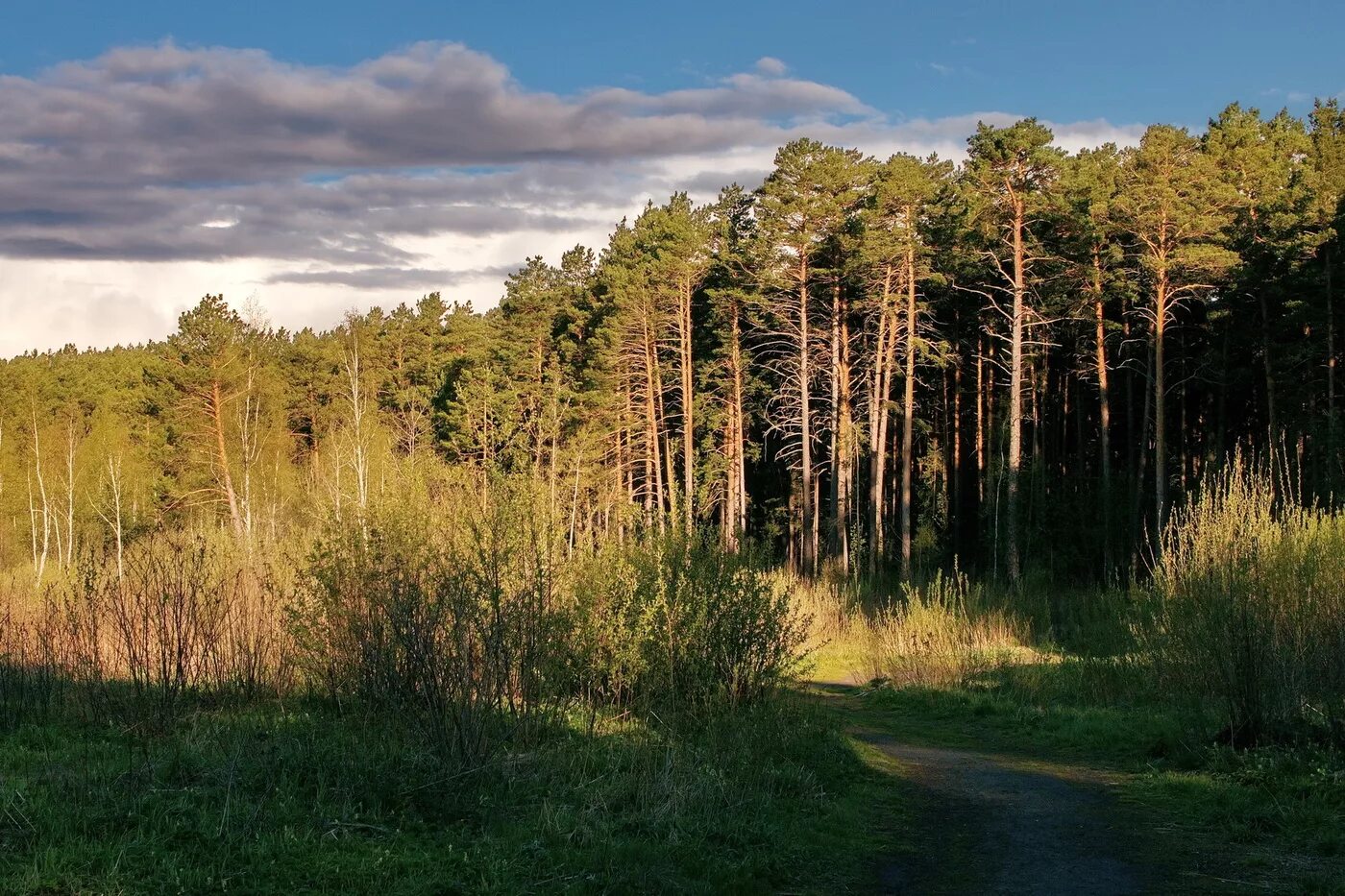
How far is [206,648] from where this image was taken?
33.0ft

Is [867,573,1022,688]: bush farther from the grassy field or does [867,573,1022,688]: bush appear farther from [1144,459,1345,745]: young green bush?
[1144,459,1345,745]: young green bush

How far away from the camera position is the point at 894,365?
40281 millimetres

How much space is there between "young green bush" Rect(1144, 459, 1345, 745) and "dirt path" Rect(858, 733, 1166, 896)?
1868 mm

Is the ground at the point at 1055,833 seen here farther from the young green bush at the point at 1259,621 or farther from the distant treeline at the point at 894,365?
the distant treeline at the point at 894,365

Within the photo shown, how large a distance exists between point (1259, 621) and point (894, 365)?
28.9 metres

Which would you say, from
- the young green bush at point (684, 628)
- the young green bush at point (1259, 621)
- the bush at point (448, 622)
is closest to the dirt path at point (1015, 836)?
the young green bush at point (1259, 621)

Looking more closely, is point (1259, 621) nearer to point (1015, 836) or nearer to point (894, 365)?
point (1015, 836)

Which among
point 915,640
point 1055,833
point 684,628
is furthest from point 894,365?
point 1055,833

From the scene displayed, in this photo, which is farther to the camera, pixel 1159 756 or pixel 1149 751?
pixel 1149 751

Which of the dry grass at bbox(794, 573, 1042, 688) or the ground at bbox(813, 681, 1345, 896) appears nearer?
the ground at bbox(813, 681, 1345, 896)

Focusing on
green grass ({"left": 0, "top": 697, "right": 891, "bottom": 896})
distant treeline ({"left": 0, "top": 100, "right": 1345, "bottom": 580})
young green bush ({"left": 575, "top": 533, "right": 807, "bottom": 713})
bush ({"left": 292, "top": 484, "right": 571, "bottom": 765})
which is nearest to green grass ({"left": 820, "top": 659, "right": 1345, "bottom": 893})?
young green bush ({"left": 575, "top": 533, "right": 807, "bottom": 713})

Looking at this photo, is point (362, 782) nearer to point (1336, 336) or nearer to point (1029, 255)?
point (1029, 255)

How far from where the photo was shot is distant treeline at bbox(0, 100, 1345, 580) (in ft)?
110

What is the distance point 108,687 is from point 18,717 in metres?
1.42
